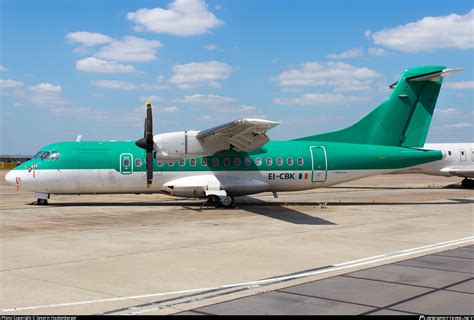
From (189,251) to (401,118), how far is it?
16212mm

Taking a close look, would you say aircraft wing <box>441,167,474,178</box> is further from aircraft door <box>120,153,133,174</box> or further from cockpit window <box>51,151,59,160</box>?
cockpit window <box>51,151,59,160</box>

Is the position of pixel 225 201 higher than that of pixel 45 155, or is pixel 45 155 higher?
pixel 45 155

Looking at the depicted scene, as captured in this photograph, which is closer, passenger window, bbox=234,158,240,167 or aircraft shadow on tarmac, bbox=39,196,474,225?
aircraft shadow on tarmac, bbox=39,196,474,225

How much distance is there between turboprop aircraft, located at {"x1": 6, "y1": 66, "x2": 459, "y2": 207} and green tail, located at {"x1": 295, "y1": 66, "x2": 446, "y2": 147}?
0.05 m

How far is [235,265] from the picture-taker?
954 centimetres

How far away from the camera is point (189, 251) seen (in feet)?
36.5

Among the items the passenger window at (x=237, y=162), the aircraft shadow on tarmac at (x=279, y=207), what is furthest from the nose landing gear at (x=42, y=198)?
the passenger window at (x=237, y=162)

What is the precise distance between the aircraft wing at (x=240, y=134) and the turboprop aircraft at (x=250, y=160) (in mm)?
63

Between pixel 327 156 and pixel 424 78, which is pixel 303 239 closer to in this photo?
pixel 327 156

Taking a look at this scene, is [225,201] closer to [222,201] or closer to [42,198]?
[222,201]

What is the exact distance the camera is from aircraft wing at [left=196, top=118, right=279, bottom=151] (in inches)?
697

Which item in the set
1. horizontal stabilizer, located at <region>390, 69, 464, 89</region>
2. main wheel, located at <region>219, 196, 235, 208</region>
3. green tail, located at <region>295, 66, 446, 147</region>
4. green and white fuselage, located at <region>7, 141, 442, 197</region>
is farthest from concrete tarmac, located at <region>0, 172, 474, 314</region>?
horizontal stabilizer, located at <region>390, 69, 464, 89</region>

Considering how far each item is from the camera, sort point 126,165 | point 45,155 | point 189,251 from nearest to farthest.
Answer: point 189,251 → point 126,165 → point 45,155

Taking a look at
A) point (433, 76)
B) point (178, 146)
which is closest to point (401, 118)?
point (433, 76)
